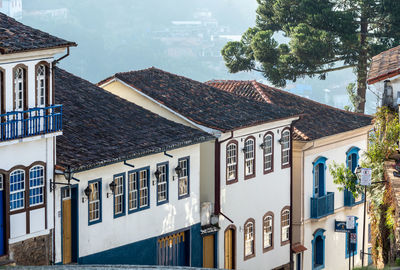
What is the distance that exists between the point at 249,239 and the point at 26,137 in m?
15.1

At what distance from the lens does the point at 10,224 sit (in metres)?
28.6

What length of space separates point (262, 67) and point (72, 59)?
2874 inches

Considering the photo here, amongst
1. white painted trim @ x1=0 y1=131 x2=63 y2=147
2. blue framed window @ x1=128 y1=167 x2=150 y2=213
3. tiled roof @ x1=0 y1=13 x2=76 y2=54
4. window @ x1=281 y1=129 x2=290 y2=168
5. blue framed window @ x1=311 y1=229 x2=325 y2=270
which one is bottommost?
blue framed window @ x1=311 y1=229 x2=325 y2=270

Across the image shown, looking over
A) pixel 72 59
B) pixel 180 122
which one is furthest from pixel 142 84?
pixel 72 59

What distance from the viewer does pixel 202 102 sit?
136 ft

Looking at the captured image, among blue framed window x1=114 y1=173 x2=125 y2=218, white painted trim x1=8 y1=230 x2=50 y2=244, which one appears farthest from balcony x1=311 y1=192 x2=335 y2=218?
white painted trim x1=8 y1=230 x2=50 y2=244

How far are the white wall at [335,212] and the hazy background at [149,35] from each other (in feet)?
237

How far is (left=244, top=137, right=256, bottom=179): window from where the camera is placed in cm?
4034

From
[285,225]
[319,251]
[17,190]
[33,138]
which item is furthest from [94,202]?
[319,251]

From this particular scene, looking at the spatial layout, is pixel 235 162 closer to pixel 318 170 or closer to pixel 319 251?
pixel 318 170

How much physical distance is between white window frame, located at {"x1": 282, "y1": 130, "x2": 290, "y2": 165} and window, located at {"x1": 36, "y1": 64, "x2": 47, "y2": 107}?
15.6 m

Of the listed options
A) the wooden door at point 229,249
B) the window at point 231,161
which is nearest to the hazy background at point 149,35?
the wooden door at point 229,249

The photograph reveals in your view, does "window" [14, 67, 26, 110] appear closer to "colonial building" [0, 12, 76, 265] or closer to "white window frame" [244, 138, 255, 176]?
"colonial building" [0, 12, 76, 265]

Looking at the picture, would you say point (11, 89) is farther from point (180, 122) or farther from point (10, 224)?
point (180, 122)
